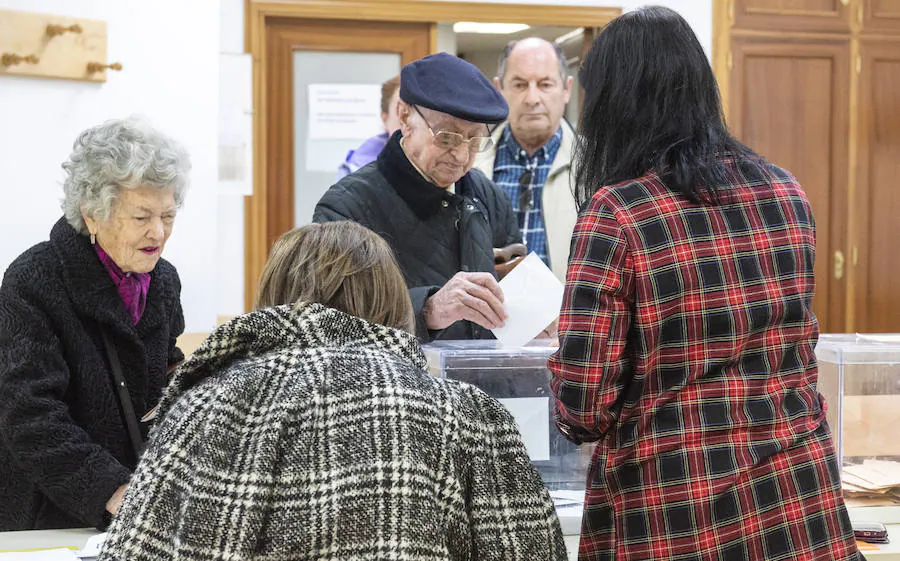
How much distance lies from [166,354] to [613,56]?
46.3 inches

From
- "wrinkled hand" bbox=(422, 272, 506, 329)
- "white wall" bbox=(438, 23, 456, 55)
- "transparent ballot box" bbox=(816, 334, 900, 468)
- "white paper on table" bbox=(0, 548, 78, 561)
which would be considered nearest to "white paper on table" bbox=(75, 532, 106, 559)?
"white paper on table" bbox=(0, 548, 78, 561)

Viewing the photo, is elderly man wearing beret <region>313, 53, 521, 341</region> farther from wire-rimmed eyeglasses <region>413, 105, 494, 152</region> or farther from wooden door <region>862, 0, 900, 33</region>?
wooden door <region>862, 0, 900, 33</region>

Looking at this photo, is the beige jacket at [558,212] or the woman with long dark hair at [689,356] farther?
the beige jacket at [558,212]

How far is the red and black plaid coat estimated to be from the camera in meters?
1.33

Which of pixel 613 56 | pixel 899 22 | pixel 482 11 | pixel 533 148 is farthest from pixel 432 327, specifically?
pixel 899 22

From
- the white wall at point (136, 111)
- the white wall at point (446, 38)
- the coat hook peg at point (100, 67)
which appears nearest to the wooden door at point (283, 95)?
the white wall at point (446, 38)

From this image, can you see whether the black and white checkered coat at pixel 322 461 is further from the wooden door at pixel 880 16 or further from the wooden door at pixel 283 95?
the wooden door at pixel 880 16

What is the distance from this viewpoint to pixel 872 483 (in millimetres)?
1914

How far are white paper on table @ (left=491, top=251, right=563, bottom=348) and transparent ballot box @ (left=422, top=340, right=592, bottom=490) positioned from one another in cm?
3

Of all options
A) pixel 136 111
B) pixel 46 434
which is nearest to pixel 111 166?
pixel 46 434

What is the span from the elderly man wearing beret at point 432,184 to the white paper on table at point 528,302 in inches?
10.4

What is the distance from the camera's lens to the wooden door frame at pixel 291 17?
4.67m

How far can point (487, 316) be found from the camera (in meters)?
1.83

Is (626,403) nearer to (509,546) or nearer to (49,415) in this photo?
(509,546)
